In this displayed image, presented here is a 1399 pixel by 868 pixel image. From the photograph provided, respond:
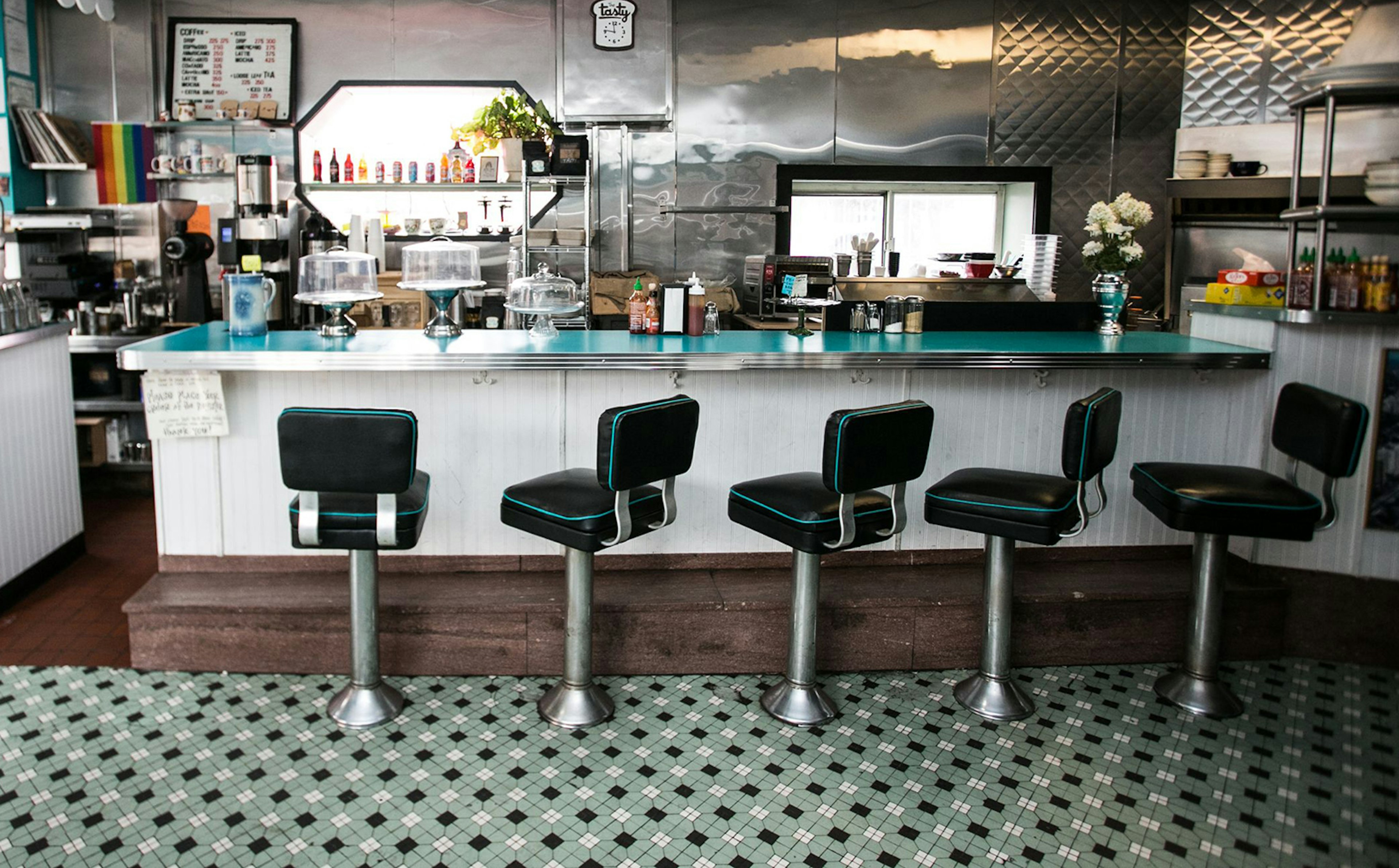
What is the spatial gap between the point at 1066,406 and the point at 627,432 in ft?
6.50

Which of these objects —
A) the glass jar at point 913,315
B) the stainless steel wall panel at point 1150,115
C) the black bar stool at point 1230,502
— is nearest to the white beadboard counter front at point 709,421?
the glass jar at point 913,315

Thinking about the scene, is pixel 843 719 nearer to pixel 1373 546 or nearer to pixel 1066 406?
pixel 1066 406

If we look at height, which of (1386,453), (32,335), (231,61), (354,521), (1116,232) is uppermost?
(231,61)

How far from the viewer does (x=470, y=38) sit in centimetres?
709

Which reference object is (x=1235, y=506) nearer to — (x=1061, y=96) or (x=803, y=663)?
(x=803, y=663)

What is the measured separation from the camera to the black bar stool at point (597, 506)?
9.87 ft

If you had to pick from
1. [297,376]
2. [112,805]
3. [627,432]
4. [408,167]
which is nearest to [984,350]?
[627,432]

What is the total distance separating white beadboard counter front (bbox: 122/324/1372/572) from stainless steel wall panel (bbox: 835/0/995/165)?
339 centimetres

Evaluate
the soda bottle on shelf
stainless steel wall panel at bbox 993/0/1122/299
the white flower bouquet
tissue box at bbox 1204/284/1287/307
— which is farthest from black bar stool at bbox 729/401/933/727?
stainless steel wall panel at bbox 993/0/1122/299

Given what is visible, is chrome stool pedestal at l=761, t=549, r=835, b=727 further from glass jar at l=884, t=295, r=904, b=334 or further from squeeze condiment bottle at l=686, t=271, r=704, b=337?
glass jar at l=884, t=295, r=904, b=334

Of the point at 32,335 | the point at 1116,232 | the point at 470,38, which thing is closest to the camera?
the point at 32,335

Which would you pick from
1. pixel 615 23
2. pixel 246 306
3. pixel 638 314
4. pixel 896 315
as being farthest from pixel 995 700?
pixel 615 23

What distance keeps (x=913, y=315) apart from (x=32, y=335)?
3680mm

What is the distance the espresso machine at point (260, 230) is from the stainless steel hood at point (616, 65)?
194 cm
